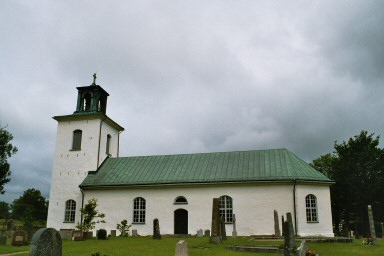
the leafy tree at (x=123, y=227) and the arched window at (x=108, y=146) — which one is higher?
the arched window at (x=108, y=146)

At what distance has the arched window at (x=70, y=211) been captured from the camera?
28125 millimetres

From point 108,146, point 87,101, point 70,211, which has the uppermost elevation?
point 87,101

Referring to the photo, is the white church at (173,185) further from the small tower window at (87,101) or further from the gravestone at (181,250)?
the gravestone at (181,250)

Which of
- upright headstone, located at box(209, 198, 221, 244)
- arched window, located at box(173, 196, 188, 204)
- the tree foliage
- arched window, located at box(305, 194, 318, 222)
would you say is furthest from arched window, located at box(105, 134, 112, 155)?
the tree foliage

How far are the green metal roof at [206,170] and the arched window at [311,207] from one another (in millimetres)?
1298

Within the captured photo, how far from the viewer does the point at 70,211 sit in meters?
28.3

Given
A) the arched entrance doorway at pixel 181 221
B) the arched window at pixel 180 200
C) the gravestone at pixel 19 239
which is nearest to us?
the gravestone at pixel 19 239

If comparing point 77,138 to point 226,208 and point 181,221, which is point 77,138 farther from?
point 226,208

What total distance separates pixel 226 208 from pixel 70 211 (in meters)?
12.5

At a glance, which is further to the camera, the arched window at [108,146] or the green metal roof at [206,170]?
the arched window at [108,146]

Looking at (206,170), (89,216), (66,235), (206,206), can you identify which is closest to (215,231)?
(206,206)

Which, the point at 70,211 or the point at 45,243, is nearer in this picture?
the point at 45,243

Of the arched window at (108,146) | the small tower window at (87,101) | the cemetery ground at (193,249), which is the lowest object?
the cemetery ground at (193,249)

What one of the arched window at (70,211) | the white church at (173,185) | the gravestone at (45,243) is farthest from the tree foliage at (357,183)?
the gravestone at (45,243)
